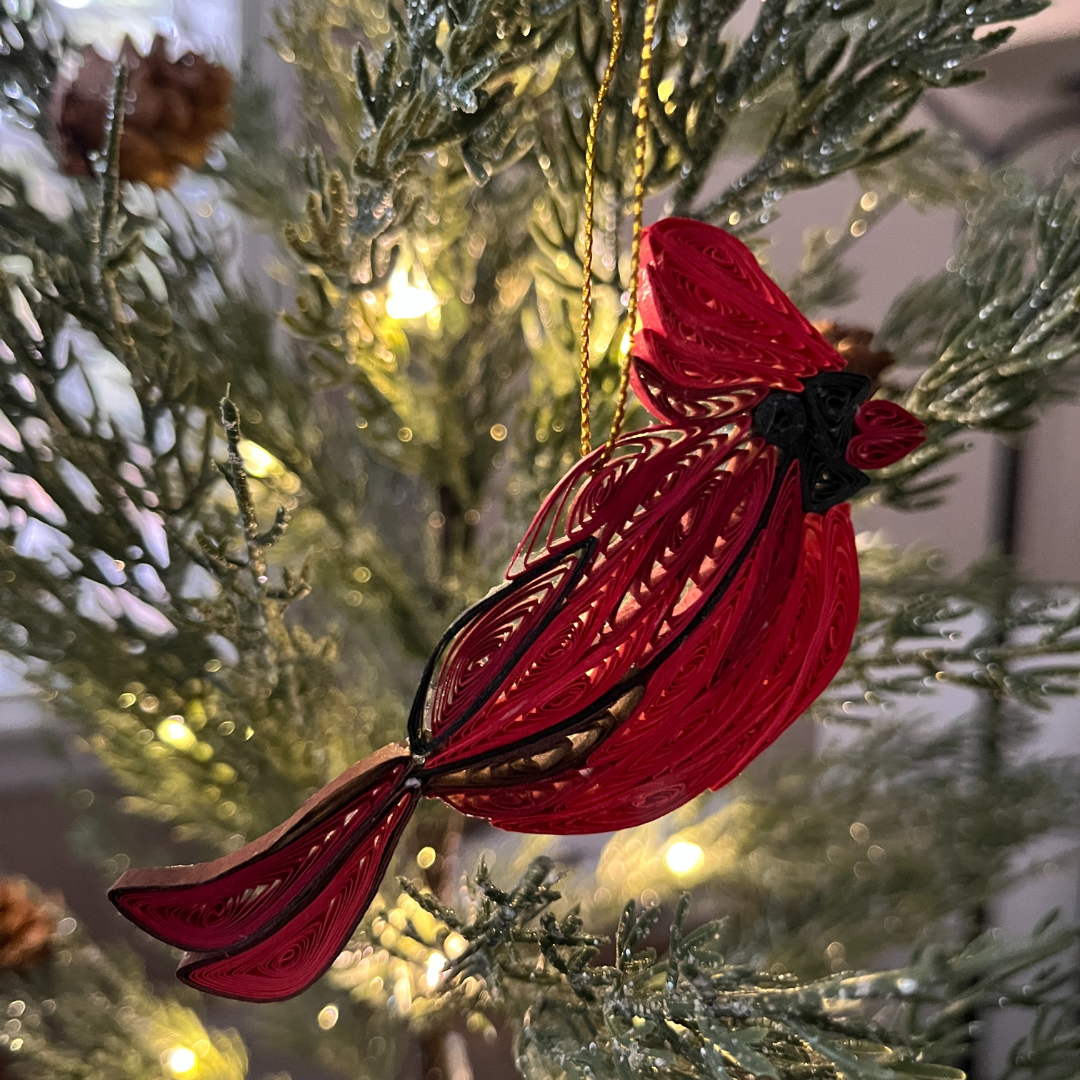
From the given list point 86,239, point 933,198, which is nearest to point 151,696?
point 86,239

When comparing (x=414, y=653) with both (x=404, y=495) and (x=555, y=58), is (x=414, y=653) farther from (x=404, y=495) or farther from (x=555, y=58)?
(x=555, y=58)

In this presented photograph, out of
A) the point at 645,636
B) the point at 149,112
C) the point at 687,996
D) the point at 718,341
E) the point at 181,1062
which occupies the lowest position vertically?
the point at 181,1062

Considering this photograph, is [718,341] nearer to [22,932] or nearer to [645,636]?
[645,636]

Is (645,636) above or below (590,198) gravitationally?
below

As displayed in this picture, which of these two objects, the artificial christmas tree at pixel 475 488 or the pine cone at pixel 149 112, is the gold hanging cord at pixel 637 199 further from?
the pine cone at pixel 149 112

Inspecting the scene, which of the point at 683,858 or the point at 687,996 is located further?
the point at 683,858

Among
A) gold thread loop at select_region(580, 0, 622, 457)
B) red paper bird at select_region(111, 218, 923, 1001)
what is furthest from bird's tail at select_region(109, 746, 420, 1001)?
gold thread loop at select_region(580, 0, 622, 457)

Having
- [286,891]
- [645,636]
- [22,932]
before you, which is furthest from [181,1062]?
[645,636]
